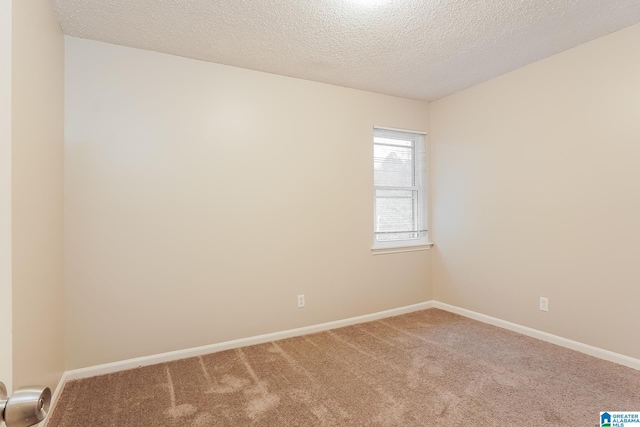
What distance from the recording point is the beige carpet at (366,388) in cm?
184

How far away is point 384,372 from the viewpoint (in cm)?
235

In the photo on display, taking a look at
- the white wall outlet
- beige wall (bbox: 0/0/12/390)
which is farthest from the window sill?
beige wall (bbox: 0/0/12/390)

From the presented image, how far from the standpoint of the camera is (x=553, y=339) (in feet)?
9.23

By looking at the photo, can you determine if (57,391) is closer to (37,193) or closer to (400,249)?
(37,193)

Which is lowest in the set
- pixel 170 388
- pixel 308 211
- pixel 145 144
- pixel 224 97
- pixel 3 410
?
pixel 170 388

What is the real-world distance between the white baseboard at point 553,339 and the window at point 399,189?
0.91 meters

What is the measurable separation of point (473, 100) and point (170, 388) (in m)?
3.79

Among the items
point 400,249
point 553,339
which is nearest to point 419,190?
point 400,249

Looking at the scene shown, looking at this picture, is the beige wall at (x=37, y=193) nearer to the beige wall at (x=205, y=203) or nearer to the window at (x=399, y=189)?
the beige wall at (x=205, y=203)

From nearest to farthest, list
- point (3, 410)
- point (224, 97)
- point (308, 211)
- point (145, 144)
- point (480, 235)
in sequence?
point (3, 410), point (145, 144), point (224, 97), point (308, 211), point (480, 235)

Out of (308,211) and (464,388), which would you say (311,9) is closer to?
(308,211)

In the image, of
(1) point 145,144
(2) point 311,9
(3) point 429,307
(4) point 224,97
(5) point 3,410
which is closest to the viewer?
(5) point 3,410

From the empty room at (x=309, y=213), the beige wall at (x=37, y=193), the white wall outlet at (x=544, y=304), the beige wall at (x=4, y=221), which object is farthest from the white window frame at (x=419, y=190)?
the beige wall at (x=4, y=221)

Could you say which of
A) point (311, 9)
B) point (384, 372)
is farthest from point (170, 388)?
point (311, 9)
